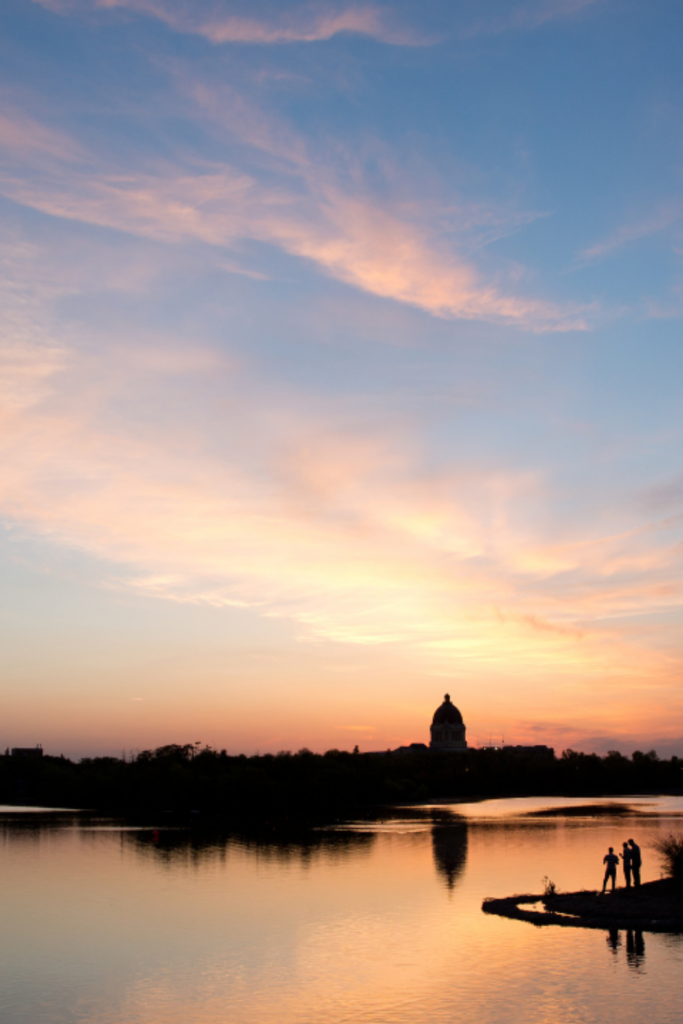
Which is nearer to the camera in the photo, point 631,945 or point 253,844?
point 631,945

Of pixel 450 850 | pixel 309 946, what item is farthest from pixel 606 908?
pixel 450 850

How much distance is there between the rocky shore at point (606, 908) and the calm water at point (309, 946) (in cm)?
93

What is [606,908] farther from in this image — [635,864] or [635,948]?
[635,948]

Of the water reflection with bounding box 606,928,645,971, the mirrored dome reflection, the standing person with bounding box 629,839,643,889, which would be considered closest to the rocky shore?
the standing person with bounding box 629,839,643,889

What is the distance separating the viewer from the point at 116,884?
6012cm

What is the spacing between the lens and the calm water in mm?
30438

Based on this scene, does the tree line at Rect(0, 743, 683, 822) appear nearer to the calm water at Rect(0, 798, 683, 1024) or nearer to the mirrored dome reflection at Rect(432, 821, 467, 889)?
the mirrored dome reflection at Rect(432, 821, 467, 889)

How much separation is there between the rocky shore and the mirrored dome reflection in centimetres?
1207

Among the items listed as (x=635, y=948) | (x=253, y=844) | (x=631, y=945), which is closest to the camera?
(x=635, y=948)

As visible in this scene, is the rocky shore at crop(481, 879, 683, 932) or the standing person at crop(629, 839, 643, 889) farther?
the standing person at crop(629, 839, 643, 889)

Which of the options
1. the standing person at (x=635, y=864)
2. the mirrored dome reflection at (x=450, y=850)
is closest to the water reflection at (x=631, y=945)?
the standing person at (x=635, y=864)

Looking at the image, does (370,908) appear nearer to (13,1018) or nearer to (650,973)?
(650,973)

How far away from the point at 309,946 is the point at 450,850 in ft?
144

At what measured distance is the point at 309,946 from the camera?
4044 centimetres
